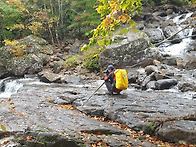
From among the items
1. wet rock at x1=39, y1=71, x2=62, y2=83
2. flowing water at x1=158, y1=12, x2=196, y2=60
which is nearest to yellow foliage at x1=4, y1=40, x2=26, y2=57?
wet rock at x1=39, y1=71, x2=62, y2=83

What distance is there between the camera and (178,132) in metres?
4.91

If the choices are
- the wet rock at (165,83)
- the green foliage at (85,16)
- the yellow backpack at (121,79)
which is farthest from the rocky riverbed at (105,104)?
the green foliage at (85,16)

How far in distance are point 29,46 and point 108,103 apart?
13.8m

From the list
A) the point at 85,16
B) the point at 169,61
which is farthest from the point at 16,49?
the point at 169,61

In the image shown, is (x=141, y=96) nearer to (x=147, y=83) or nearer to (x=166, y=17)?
(x=147, y=83)

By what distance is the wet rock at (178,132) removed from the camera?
4.79 metres

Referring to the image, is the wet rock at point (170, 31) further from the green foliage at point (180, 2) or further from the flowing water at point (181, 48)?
the green foliage at point (180, 2)

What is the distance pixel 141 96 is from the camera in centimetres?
842

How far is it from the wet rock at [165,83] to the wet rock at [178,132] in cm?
473

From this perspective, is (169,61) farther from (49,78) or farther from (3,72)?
(3,72)

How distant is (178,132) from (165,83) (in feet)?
18.1

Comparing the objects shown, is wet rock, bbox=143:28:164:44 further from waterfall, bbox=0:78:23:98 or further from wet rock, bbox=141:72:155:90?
waterfall, bbox=0:78:23:98

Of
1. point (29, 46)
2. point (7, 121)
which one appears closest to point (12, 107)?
point (7, 121)

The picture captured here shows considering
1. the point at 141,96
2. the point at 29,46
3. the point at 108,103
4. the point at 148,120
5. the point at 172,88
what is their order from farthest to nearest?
the point at 29,46 < the point at 172,88 < the point at 141,96 < the point at 108,103 < the point at 148,120
